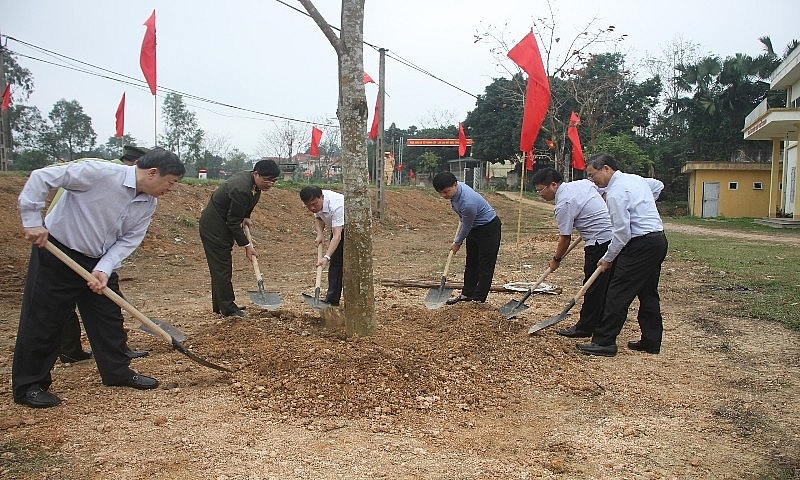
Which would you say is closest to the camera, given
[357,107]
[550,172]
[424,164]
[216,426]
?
[216,426]

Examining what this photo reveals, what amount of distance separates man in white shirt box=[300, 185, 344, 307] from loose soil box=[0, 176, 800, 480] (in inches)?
16.4

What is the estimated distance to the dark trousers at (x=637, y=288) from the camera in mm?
4832

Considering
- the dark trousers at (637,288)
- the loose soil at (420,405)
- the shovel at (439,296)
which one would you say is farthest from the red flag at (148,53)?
the dark trousers at (637,288)

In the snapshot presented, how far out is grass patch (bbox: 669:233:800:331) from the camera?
641 cm

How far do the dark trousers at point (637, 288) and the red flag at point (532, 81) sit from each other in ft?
13.6

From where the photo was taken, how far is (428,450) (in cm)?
311

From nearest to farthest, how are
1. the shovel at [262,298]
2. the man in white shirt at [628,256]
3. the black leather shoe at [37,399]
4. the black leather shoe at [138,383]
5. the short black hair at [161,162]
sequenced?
the black leather shoe at [37,399] → the short black hair at [161,162] → the black leather shoe at [138,383] → the man in white shirt at [628,256] → the shovel at [262,298]

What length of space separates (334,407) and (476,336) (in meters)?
1.75

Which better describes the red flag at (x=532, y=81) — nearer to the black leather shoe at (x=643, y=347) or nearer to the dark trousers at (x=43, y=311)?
the black leather shoe at (x=643, y=347)

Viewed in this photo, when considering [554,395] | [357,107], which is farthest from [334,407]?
[357,107]

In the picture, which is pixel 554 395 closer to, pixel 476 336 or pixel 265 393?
pixel 476 336

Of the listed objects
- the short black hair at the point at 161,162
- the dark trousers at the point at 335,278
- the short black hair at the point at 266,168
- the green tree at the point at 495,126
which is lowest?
the dark trousers at the point at 335,278

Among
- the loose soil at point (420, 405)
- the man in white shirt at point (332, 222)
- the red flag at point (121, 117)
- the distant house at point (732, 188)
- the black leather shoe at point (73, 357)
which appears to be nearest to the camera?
the loose soil at point (420, 405)

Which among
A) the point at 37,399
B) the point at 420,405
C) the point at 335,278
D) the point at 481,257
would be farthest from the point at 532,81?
the point at 37,399
